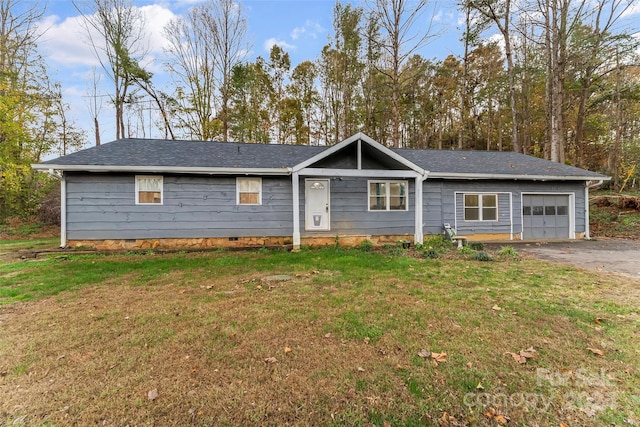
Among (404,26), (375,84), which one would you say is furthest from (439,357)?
(375,84)

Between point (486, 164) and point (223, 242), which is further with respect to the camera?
point (486, 164)

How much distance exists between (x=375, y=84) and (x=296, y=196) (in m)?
16.2

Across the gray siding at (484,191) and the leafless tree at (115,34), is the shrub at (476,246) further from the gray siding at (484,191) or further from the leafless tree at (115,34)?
the leafless tree at (115,34)

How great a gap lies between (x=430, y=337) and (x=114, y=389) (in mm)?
3006

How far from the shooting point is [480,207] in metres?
10.8

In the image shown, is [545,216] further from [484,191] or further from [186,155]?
[186,155]

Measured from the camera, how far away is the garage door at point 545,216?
36.2 feet

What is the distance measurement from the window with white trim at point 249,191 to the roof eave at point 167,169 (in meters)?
0.40

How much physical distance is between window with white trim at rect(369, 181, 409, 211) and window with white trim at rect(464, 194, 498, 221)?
2612 mm

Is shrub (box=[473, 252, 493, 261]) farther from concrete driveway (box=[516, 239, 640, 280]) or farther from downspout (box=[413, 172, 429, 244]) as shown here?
downspout (box=[413, 172, 429, 244])

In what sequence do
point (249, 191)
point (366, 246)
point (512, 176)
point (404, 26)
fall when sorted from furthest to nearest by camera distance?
point (404, 26) < point (512, 176) < point (249, 191) < point (366, 246)

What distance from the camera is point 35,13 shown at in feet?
51.8

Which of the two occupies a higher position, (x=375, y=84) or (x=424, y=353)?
(x=375, y=84)

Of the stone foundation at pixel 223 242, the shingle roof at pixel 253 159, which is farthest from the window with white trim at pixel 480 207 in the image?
the stone foundation at pixel 223 242
